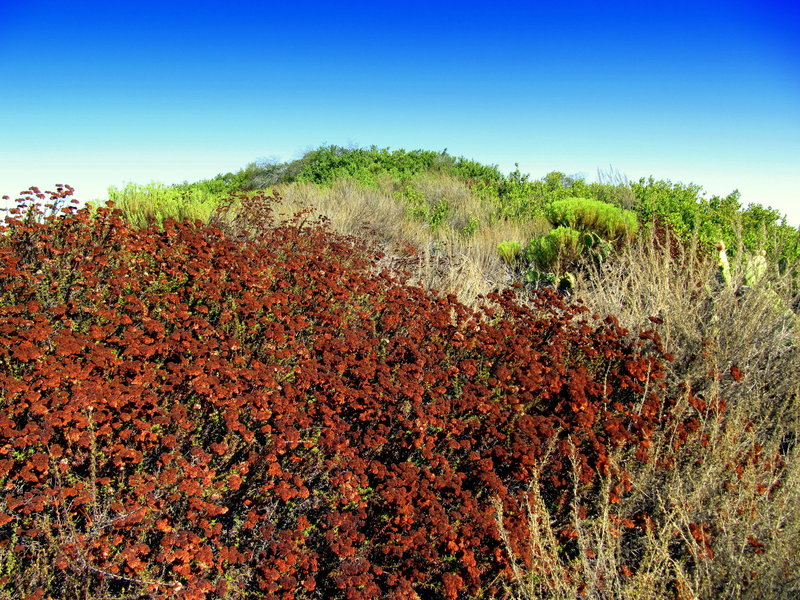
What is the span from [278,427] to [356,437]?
48cm

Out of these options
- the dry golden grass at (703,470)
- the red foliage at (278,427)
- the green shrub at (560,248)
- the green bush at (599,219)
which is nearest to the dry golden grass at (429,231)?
the dry golden grass at (703,470)

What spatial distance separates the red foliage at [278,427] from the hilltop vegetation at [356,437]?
19 mm

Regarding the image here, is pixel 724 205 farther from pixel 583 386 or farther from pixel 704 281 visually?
pixel 583 386

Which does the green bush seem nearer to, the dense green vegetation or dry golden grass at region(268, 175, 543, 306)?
the dense green vegetation

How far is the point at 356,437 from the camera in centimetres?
286

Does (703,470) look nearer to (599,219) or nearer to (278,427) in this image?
(278,427)

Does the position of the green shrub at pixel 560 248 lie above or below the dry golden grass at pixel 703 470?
above

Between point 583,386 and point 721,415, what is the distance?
900 mm

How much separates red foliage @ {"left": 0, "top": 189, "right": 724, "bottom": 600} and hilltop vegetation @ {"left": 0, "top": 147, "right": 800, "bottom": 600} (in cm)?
2

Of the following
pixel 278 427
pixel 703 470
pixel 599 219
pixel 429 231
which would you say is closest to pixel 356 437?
pixel 278 427

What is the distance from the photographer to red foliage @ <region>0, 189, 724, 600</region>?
2186mm

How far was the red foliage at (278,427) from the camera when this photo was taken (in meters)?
2.19

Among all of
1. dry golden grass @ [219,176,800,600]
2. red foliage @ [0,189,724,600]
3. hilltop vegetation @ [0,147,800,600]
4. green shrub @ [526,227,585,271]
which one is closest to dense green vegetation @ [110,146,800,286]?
green shrub @ [526,227,585,271]

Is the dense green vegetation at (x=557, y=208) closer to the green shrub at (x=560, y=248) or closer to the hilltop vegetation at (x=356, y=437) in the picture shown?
the green shrub at (x=560, y=248)
